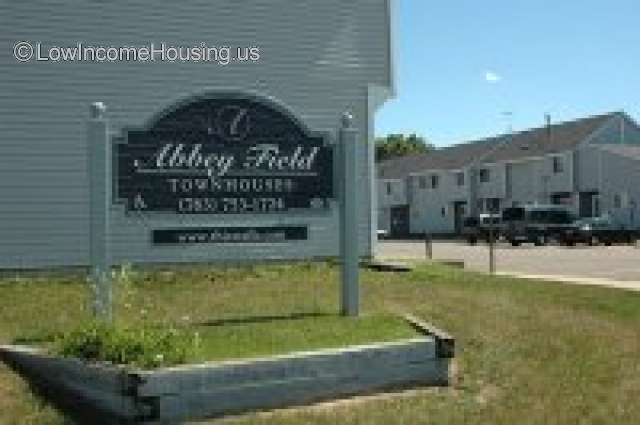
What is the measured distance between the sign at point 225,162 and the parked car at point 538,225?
39905mm

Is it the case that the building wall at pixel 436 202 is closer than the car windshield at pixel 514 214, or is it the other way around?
the car windshield at pixel 514 214

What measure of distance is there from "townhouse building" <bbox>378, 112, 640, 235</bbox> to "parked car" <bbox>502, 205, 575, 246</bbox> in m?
10.7

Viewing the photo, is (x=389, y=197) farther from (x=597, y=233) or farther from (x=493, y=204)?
(x=597, y=233)

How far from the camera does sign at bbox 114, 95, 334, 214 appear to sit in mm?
12305

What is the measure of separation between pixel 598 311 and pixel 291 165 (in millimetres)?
4664

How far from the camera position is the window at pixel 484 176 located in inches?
3049

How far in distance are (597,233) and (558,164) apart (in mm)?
18016

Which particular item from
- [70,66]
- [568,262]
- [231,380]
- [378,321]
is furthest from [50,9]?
[568,262]

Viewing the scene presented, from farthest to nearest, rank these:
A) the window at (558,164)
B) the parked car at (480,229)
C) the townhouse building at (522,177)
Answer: the window at (558,164)
the townhouse building at (522,177)
the parked car at (480,229)

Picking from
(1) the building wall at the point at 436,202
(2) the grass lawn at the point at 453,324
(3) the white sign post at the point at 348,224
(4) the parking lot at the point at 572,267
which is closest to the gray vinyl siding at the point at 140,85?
(2) the grass lawn at the point at 453,324

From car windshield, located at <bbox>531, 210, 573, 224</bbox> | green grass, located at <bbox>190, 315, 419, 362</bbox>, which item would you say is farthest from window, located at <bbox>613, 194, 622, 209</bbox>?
green grass, located at <bbox>190, 315, 419, 362</bbox>

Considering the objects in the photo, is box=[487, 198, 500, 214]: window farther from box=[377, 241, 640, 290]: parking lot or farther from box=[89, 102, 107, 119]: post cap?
box=[89, 102, 107, 119]: post cap

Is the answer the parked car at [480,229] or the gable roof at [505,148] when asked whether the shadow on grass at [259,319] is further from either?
the gable roof at [505,148]

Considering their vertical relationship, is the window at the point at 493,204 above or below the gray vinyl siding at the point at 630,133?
below
